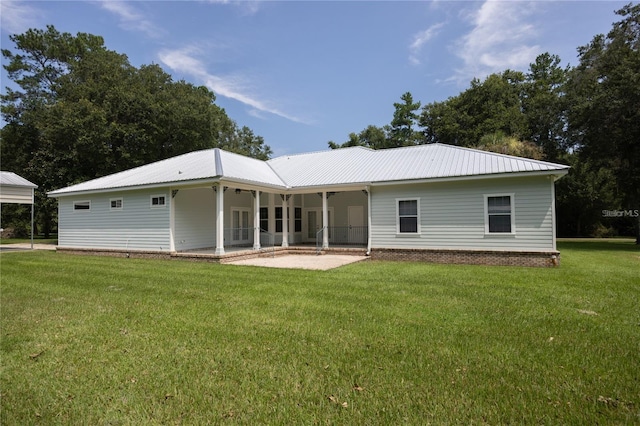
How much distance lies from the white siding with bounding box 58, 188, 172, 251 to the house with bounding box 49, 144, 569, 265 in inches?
1.8

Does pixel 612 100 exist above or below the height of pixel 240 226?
above

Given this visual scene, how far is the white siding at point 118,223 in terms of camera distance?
14.2 m

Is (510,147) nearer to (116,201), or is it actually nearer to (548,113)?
(548,113)

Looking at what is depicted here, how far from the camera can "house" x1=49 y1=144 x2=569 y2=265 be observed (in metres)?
11.6

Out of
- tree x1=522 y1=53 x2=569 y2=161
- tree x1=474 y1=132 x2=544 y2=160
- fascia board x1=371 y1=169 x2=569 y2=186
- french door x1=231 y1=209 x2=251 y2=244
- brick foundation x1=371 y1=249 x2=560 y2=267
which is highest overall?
tree x1=522 y1=53 x2=569 y2=161

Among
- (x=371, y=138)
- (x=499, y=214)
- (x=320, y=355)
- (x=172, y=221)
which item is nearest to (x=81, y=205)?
(x=172, y=221)

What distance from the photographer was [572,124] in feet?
68.0

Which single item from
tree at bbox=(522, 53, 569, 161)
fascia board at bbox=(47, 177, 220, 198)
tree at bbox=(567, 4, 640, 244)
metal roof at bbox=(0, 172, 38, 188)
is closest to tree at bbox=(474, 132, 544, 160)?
tree at bbox=(522, 53, 569, 161)

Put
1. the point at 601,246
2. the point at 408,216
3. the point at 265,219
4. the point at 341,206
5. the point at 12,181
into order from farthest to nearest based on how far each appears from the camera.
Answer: the point at 601,246
the point at 341,206
the point at 265,219
the point at 12,181
the point at 408,216

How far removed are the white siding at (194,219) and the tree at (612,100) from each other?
20595mm

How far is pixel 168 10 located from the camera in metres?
11.2

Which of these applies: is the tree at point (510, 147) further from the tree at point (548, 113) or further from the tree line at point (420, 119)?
the tree at point (548, 113)

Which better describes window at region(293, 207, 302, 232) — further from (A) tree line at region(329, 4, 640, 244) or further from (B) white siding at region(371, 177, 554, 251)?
(A) tree line at region(329, 4, 640, 244)

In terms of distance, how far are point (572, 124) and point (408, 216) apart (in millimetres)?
14732
